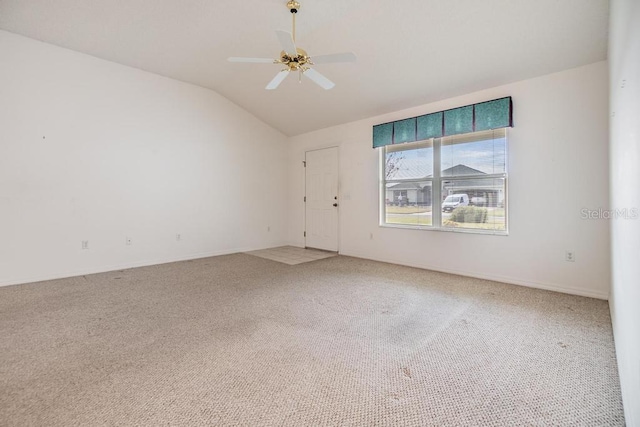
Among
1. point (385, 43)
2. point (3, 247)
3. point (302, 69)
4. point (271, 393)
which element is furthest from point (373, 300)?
point (3, 247)

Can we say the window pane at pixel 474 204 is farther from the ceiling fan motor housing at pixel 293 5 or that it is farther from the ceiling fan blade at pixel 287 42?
the ceiling fan motor housing at pixel 293 5

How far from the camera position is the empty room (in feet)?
5.06

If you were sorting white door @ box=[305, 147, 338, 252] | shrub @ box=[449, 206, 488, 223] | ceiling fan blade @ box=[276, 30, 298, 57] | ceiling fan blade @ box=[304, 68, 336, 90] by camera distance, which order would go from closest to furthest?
ceiling fan blade @ box=[276, 30, 298, 57]
ceiling fan blade @ box=[304, 68, 336, 90]
shrub @ box=[449, 206, 488, 223]
white door @ box=[305, 147, 338, 252]

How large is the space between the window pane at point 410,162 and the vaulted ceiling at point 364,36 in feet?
2.20

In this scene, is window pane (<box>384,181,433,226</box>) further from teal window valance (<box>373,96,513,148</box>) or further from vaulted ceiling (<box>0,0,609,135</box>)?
vaulted ceiling (<box>0,0,609,135</box>)

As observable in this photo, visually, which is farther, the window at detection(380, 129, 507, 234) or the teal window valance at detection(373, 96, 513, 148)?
the window at detection(380, 129, 507, 234)

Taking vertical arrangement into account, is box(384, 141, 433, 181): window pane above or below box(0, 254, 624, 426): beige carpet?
above

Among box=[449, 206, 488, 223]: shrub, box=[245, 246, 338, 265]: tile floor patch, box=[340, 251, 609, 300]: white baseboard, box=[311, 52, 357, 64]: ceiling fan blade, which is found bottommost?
box=[340, 251, 609, 300]: white baseboard

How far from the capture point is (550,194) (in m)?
3.24

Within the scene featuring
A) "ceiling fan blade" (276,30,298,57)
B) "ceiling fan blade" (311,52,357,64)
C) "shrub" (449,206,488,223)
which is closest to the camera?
"ceiling fan blade" (276,30,298,57)

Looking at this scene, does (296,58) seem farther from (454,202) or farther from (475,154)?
(454,202)

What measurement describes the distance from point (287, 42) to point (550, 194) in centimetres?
324

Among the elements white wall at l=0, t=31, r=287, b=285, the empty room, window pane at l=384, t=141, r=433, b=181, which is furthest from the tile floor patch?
window pane at l=384, t=141, r=433, b=181

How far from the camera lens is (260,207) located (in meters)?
6.12
